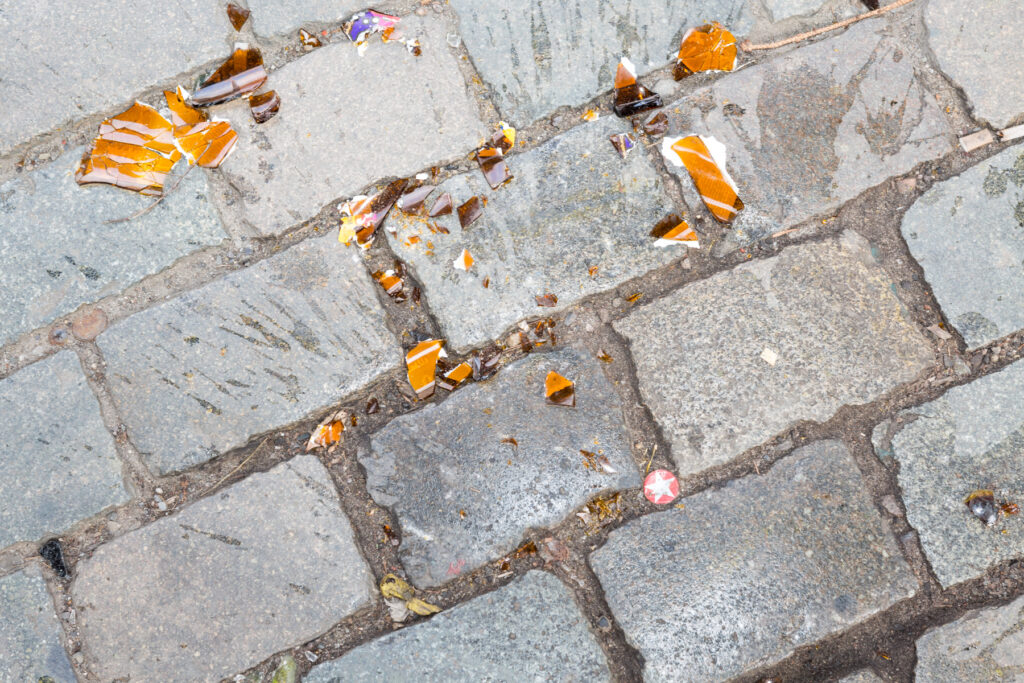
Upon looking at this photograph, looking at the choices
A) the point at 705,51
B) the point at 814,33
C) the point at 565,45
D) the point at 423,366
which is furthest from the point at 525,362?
the point at 814,33

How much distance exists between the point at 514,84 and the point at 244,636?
5.42 ft

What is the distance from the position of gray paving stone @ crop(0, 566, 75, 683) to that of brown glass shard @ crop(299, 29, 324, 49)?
1.61 metres

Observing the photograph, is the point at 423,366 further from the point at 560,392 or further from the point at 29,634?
the point at 29,634

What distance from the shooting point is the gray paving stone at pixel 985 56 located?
180 centimetres

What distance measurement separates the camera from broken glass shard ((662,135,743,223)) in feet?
5.77

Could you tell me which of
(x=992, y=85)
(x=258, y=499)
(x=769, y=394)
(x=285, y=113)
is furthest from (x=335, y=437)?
(x=992, y=85)

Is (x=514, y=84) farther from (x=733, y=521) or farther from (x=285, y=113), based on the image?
(x=733, y=521)

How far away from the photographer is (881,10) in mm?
1834

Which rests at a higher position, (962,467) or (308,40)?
(308,40)

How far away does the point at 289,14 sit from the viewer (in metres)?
1.82

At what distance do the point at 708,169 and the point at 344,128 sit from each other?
1011 millimetres

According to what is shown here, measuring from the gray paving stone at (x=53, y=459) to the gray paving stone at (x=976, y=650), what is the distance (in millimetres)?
2141

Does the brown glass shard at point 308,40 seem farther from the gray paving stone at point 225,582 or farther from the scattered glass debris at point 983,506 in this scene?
the scattered glass debris at point 983,506

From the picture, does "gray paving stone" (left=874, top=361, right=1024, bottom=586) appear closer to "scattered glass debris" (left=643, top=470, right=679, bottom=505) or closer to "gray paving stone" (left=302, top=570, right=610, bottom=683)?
"scattered glass debris" (left=643, top=470, right=679, bottom=505)
